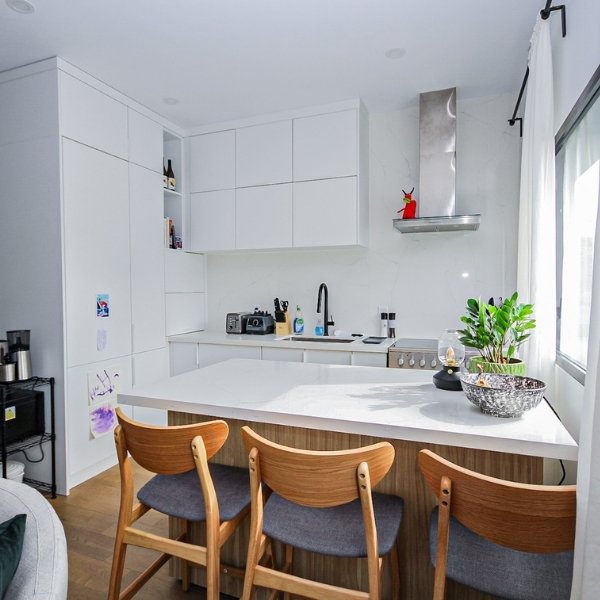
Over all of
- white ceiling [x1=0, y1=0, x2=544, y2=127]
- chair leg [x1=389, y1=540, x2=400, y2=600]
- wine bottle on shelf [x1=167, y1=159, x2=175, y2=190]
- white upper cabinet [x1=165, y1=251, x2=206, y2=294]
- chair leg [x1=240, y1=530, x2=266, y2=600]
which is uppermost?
white ceiling [x1=0, y1=0, x2=544, y2=127]

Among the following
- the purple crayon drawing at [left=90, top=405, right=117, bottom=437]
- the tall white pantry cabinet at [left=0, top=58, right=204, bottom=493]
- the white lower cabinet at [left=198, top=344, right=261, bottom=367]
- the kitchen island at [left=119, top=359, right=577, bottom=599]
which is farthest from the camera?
the white lower cabinet at [left=198, top=344, right=261, bottom=367]

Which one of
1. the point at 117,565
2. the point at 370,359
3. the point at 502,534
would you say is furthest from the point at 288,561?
the point at 370,359

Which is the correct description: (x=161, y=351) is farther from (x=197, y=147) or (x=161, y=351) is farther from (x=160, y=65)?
(x=160, y=65)

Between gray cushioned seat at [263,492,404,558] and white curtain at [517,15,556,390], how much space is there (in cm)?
120

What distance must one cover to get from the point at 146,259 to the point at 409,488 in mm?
2764

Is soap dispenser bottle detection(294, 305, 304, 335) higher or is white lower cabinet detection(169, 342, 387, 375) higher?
soap dispenser bottle detection(294, 305, 304, 335)

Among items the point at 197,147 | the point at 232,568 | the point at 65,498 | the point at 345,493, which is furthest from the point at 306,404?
the point at 197,147

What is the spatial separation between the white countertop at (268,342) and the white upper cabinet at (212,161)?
135cm

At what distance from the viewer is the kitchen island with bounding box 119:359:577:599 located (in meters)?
1.23

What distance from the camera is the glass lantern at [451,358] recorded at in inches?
64.6

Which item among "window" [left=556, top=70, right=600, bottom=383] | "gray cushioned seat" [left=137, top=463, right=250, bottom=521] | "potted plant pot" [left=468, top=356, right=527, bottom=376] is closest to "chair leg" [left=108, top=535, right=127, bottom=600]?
"gray cushioned seat" [left=137, top=463, right=250, bottom=521]

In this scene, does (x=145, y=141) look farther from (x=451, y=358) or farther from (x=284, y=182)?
(x=451, y=358)

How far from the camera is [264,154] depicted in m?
3.64

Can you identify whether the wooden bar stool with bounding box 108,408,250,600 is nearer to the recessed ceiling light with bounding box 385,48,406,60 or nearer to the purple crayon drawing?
the purple crayon drawing
